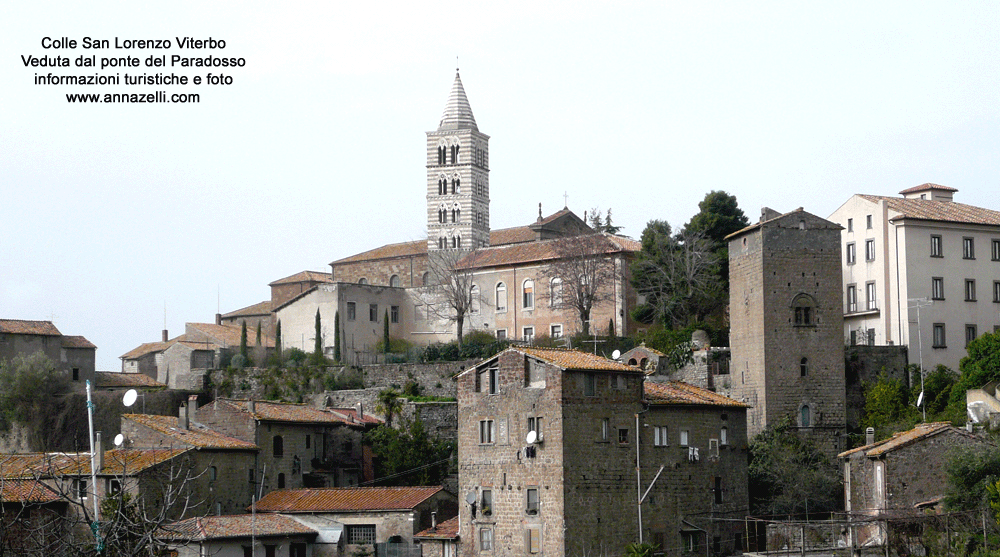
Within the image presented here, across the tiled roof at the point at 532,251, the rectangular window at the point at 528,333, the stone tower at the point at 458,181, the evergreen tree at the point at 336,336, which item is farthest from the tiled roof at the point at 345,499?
the stone tower at the point at 458,181

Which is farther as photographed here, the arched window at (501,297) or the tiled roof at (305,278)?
the tiled roof at (305,278)

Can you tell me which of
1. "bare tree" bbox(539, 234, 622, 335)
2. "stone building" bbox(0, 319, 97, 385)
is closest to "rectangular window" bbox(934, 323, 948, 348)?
"bare tree" bbox(539, 234, 622, 335)

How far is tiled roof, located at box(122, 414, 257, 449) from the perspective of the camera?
48.4 metres

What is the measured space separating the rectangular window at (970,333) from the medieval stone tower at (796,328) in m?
7.78

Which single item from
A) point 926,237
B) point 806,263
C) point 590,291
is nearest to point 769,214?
point 806,263

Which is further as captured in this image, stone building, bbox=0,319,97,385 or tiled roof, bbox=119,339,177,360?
tiled roof, bbox=119,339,177,360

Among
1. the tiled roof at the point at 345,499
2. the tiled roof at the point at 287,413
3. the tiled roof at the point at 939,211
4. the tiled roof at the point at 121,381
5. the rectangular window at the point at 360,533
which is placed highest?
the tiled roof at the point at 939,211

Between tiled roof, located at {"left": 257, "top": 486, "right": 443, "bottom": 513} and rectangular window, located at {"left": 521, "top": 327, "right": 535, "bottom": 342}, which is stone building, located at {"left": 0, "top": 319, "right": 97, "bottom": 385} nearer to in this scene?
tiled roof, located at {"left": 257, "top": 486, "right": 443, "bottom": 513}

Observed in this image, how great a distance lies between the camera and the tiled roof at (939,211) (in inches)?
2272

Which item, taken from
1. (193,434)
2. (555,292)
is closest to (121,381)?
(193,434)

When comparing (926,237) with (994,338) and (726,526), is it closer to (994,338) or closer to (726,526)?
(994,338)

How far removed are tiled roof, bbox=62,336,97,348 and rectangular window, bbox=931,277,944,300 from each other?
4090 cm

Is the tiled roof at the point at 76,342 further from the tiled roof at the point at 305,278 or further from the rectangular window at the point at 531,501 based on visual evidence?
the rectangular window at the point at 531,501

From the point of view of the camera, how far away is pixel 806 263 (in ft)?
175
